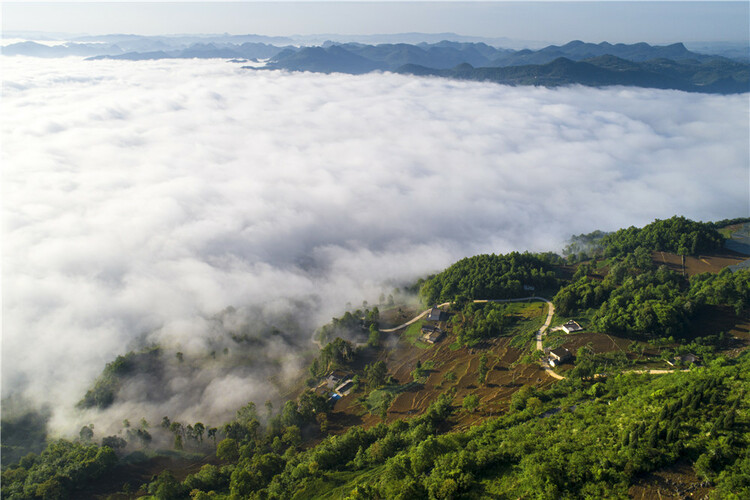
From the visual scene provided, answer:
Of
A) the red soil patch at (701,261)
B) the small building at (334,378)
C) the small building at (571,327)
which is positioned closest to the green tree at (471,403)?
the small building at (571,327)

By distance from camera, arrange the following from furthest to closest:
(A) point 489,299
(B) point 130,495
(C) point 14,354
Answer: (A) point 489,299, (C) point 14,354, (B) point 130,495

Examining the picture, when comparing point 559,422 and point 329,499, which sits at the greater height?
point 559,422

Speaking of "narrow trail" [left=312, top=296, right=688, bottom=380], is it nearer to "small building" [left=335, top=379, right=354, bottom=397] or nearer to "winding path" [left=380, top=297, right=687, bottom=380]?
"winding path" [left=380, top=297, right=687, bottom=380]

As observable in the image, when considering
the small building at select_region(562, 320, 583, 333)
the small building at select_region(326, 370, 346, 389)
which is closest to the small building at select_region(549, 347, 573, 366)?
the small building at select_region(562, 320, 583, 333)

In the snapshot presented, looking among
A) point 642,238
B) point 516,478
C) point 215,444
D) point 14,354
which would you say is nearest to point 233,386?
point 215,444

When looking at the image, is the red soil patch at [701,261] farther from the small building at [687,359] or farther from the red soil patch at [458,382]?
the red soil patch at [458,382]

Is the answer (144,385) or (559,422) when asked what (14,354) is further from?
(559,422)
